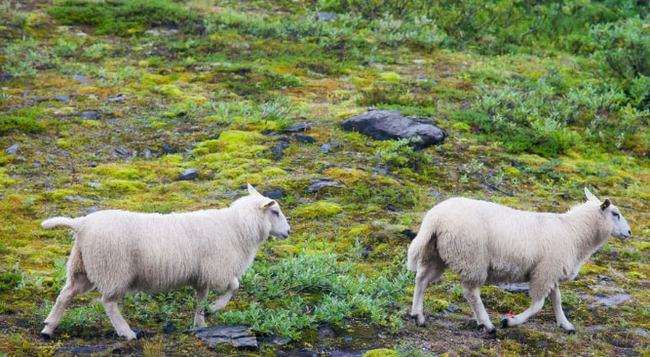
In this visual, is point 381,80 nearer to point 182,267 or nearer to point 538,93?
point 538,93

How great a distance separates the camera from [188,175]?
712 inches

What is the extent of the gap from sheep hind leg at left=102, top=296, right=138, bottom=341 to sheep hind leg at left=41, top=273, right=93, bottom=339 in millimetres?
468

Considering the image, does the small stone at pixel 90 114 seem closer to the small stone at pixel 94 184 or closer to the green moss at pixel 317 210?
the small stone at pixel 94 184

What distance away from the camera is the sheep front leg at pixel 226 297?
11.2 m

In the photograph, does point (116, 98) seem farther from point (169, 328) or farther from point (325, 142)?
point (169, 328)

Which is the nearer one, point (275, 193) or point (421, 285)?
point (421, 285)

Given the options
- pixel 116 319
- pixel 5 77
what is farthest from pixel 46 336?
pixel 5 77

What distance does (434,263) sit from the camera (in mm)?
→ 12008

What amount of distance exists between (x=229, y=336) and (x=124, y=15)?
21377mm

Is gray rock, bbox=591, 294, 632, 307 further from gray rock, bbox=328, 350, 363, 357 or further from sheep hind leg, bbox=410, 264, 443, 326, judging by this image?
gray rock, bbox=328, 350, 363, 357

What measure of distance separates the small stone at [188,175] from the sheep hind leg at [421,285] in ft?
24.6

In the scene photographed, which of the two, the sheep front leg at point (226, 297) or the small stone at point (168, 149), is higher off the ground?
A: the sheep front leg at point (226, 297)

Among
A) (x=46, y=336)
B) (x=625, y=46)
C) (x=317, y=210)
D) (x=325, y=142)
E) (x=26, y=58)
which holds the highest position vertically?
(x=625, y=46)

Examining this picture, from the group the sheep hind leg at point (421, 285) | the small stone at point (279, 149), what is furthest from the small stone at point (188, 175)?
the sheep hind leg at point (421, 285)
